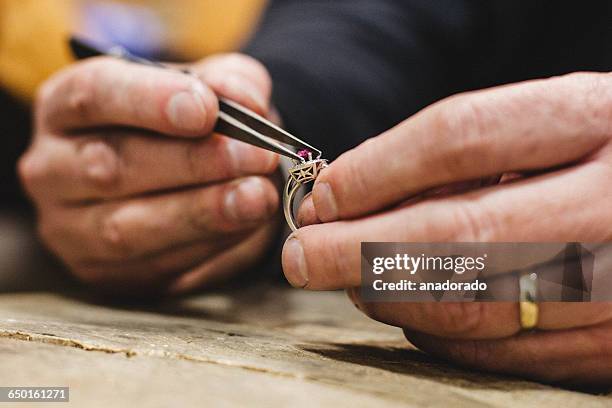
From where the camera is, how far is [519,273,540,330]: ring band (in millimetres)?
573

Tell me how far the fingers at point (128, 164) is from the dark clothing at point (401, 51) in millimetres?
351

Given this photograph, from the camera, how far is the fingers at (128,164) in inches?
34.8

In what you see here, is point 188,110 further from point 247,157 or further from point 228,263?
point 228,263

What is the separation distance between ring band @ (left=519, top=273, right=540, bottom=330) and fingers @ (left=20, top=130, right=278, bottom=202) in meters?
0.43

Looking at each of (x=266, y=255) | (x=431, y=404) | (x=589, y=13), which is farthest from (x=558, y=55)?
(x=431, y=404)

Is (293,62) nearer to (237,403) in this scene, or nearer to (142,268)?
(142,268)

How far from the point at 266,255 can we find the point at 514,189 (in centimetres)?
68

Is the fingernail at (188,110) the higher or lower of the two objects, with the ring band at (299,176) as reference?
higher

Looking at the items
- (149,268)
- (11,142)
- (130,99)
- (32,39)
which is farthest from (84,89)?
(32,39)

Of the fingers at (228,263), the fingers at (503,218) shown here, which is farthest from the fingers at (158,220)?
the fingers at (503,218)

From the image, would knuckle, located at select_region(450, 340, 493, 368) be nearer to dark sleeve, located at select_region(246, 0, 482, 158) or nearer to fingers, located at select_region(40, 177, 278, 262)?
fingers, located at select_region(40, 177, 278, 262)

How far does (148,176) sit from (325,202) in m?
0.42

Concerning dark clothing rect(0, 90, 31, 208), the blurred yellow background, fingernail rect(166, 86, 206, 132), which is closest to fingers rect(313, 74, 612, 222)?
fingernail rect(166, 86, 206, 132)

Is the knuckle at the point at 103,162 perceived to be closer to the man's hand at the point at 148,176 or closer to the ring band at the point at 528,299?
the man's hand at the point at 148,176
